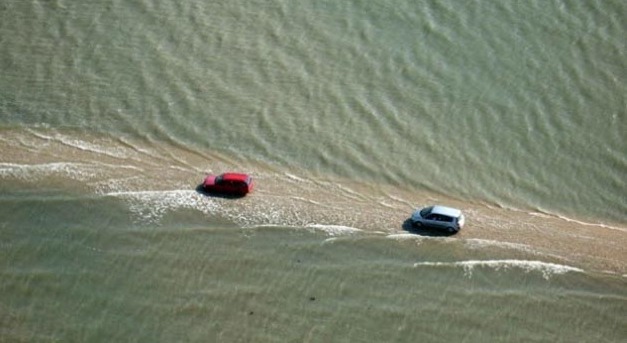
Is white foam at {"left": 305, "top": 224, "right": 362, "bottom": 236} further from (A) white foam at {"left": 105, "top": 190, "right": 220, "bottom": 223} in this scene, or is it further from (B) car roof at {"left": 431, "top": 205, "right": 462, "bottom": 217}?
(A) white foam at {"left": 105, "top": 190, "right": 220, "bottom": 223}

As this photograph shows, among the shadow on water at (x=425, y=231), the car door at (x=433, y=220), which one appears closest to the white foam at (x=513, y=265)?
the shadow on water at (x=425, y=231)

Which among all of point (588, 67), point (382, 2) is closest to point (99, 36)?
point (382, 2)

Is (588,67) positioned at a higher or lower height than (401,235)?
higher

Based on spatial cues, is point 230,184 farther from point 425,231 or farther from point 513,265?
point 513,265

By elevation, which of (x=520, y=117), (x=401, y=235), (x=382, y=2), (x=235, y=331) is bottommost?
(x=235, y=331)

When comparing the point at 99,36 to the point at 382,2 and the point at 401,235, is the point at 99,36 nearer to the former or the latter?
the point at 382,2

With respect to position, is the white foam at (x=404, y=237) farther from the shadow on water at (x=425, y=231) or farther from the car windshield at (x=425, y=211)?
the car windshield at (x=425, y=211)
